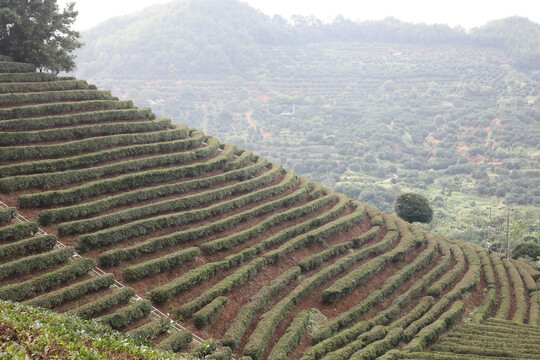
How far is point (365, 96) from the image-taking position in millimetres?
156500

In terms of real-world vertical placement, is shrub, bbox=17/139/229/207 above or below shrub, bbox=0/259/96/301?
above

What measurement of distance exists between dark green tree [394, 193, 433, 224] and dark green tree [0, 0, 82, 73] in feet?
110

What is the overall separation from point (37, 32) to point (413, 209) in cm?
3691

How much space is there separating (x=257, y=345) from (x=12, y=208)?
1381 centimetres

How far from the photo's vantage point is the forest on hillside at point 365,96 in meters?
99.2

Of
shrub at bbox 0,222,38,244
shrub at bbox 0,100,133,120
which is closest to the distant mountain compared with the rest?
shrub at bbox 0,100,133,120

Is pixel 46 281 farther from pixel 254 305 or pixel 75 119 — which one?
pixel 75 119

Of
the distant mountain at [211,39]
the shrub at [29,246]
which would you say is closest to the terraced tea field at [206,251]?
the shrub at [29,246]

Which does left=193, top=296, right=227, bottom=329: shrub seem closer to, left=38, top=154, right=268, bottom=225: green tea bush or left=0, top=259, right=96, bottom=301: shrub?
left=0, top=259, right=96, bottom=301: shrub

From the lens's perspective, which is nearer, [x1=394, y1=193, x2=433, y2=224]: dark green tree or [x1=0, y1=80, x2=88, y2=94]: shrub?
[x1=0, y1=80, x2=88, y2=94]: shrub

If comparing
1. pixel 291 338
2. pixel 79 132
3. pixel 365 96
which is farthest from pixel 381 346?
pixel 365 96

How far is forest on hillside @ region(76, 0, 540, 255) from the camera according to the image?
99188mm

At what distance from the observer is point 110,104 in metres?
38.2

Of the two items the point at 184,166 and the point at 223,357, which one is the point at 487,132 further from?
the point at 223,357
